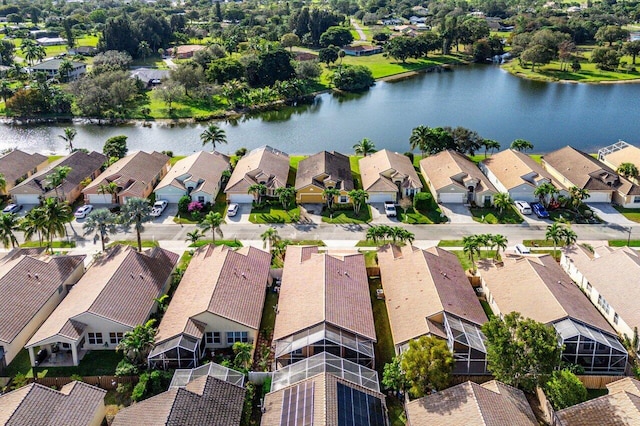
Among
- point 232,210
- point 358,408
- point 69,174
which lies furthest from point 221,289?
point 69,174

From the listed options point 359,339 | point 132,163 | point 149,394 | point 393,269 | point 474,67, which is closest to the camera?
point 149,394

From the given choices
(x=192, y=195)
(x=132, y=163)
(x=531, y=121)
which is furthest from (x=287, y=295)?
(x=531, y=121)

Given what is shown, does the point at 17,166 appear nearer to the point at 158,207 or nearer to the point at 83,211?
the point at 83,211

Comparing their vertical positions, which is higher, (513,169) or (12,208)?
(513,169)

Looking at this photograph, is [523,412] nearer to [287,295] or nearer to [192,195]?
[287,295]

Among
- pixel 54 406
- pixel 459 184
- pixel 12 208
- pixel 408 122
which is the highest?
pixel 54 406

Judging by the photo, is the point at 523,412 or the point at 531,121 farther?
the point at 531,121
